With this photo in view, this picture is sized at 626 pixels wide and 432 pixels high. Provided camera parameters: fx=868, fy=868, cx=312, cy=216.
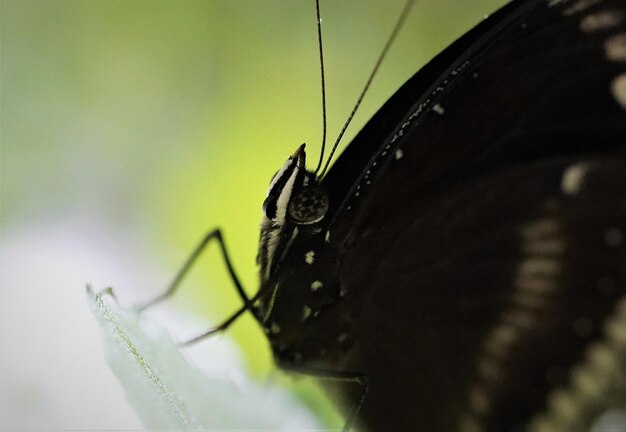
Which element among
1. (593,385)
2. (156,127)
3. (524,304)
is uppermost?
(156,127)

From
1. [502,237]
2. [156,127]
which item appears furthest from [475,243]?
[156,127]

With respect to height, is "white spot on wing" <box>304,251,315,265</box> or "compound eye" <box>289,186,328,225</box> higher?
"compound eye" <box>289,186,328,225</box>

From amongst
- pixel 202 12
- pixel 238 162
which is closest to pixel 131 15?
pixel 202 12

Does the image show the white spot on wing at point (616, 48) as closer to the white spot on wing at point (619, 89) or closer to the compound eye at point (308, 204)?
the white spot on wing at point (619, 89)

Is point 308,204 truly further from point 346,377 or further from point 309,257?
point 346,377

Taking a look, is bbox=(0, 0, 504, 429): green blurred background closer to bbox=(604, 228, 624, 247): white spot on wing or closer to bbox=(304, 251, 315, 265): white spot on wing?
bbox=(304, 251, 315, 265): white spot on wing

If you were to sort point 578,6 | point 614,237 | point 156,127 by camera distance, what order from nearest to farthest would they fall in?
1. point 578,6
2. point 614,237
3. point 156,127

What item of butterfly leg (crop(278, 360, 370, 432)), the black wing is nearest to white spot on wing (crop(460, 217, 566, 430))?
the black wing
